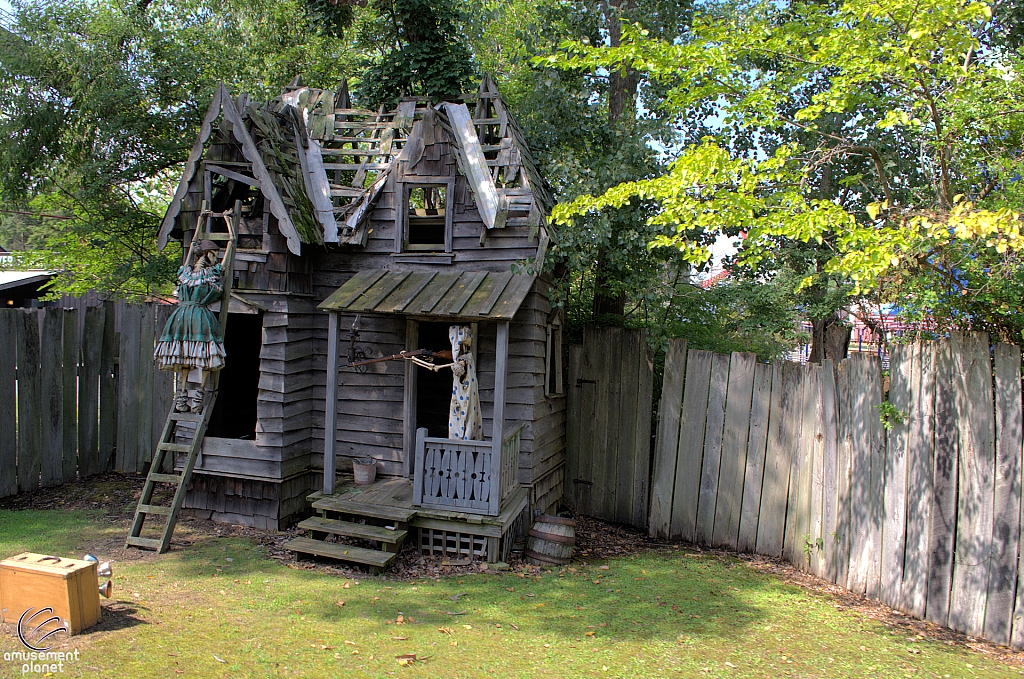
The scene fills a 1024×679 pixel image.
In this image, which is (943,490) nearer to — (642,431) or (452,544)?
(642,431)

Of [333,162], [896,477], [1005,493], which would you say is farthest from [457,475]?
[333,162]

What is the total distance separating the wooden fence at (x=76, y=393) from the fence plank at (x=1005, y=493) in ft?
35.1

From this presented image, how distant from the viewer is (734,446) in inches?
350

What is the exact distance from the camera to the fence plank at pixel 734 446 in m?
8.80

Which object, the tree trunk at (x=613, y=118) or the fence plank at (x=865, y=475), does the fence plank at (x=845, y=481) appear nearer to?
the fence plank at (x=865, y=475)

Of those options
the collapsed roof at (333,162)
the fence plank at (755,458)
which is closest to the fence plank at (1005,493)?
the fence plank at (755,458)

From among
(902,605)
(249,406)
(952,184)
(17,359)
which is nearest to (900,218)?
(952,184)

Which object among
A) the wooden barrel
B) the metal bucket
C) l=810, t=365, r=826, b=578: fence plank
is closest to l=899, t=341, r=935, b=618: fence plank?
l=810, t=365, r=826, b=578: fence plank

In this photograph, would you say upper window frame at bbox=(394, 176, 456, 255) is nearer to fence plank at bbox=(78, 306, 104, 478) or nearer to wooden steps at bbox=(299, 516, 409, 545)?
wooden steps at bbox=(299, 516, 409, 545)

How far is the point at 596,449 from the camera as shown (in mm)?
10445

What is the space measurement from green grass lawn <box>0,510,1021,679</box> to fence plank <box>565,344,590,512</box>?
2.56m

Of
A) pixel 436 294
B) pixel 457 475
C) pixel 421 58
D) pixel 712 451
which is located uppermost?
pixel 421 58

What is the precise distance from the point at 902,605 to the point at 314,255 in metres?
8.28

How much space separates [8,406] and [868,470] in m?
10.7
